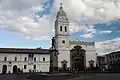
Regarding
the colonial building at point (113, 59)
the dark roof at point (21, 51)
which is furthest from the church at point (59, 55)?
the colonial building at point (113, 59)

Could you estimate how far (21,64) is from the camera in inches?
2741

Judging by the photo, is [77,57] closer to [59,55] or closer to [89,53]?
[89,53]

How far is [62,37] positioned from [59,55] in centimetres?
690

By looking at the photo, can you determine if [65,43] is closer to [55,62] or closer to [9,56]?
[9,56]

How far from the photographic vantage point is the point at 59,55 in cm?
7194

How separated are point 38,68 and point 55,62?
31738 mm

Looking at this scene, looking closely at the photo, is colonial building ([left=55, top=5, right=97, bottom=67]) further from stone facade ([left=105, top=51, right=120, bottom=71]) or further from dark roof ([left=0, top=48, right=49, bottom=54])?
stone facade ([left=105, top=51, right=120, bottom=71])

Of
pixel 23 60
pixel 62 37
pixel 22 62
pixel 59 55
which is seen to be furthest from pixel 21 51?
pixel 62 37

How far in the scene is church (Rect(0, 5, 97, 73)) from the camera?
6875 centimetres

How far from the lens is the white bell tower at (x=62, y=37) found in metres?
72.2

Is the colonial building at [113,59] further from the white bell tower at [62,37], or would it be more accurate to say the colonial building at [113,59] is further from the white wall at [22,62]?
the white wall at [22,62]

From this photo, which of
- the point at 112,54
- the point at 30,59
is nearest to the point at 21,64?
the point at 30,59

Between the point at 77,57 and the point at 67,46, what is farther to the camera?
the point at 77,57

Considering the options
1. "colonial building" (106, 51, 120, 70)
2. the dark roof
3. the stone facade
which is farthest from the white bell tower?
"colonial building" (106, 51, 120, 70)
